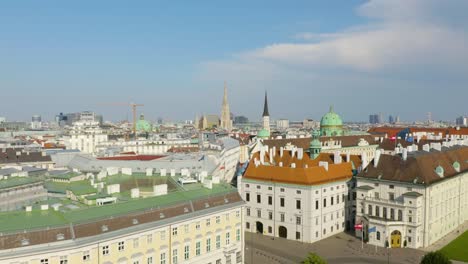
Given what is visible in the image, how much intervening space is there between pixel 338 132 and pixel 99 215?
138 metres

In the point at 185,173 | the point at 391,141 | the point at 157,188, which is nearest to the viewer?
the point at 157,188

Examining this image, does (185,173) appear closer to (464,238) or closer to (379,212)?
(379,212)

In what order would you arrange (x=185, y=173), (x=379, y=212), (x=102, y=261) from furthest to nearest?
(x=379, y=212), (x=185, y=173), (x=102, y=261)

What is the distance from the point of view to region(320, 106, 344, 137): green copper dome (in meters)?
175

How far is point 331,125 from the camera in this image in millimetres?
175625

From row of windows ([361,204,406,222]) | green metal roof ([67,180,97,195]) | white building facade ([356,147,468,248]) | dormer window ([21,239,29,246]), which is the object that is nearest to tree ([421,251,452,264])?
white building facade ([356,147,468,248])

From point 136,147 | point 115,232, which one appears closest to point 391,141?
point 136,147

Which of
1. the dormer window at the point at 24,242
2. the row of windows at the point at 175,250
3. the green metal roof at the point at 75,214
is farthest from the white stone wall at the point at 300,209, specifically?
the dormer window at the point at 24,242

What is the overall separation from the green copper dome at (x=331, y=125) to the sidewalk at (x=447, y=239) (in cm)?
8596

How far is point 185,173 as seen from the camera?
72.5 m

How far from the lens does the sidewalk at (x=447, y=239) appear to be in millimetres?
75500

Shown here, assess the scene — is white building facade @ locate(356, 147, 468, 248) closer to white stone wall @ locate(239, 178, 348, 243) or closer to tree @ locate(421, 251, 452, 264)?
white stone wall @ locate(239, 178, 348, 243)

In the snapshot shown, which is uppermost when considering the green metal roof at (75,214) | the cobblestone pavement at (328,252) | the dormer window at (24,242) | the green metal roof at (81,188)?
the green metal roof at (81,188)

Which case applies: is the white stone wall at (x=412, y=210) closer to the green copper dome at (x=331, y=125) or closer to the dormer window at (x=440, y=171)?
the dormer window at (x=440, y=171)
